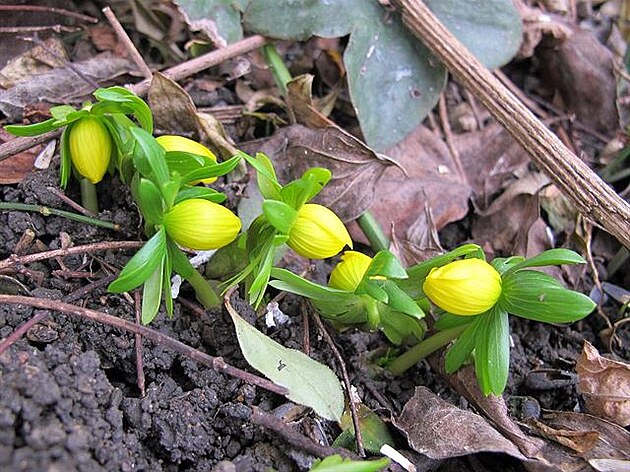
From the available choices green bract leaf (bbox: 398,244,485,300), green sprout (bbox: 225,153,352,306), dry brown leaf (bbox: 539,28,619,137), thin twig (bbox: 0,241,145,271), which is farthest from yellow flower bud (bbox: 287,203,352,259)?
dry brown leaf (bbox: 539,28,619,137)

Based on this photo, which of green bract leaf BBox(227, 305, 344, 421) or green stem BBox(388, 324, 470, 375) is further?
green stem BBox(388, 324, 470, 375)

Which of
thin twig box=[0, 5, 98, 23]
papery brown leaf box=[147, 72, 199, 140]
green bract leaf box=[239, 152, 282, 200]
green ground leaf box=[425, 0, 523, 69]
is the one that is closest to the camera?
green bract leaf box=[239, 152, 282, 200]

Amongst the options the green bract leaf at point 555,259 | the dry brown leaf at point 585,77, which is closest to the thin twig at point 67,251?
the green bract leaf at point 555,259

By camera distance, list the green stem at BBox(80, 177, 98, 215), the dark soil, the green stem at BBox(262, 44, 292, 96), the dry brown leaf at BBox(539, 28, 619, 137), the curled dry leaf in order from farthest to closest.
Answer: the dry brown leaf at BBox(539, 28, 619, 137) → the green stem at BBox(262, 44, 292, 96) → the green stem at BBox(80, 177, 98, 215) → the curled dry leaf → the dark soil

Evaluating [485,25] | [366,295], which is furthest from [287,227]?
[485,25]

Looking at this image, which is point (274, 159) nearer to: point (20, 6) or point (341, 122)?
point (341, 122)

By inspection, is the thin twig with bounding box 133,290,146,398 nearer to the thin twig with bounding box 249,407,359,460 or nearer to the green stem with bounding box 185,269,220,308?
the green stem with bounding box 185,269,220,308
